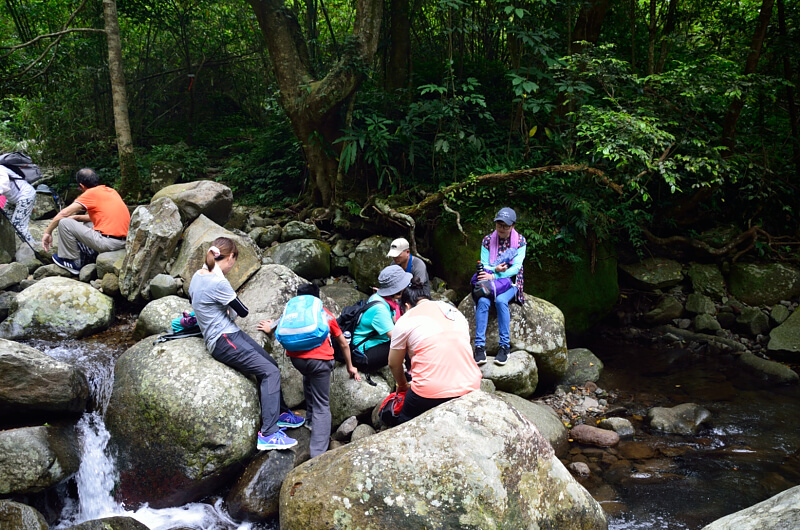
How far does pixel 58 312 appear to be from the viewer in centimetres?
661

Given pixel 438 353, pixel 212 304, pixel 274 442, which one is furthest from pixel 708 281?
pixel 212 304

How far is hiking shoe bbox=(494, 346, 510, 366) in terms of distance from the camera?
6496 mm

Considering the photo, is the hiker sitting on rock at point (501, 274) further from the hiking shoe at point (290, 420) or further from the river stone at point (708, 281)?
the river stone at point (708, 281)

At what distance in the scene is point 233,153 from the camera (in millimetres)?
12547

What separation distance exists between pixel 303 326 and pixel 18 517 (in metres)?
2.56

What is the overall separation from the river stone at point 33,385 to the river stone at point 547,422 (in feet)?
14.0

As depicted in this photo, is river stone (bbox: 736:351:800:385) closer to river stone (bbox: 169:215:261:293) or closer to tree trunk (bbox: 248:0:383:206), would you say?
tree trunk (bbox: 248:0:383:206)

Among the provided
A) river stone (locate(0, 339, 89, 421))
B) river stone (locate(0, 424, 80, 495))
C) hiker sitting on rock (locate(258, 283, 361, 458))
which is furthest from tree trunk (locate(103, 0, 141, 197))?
hiker sitting on rock (locate(258, 283, 361, 458))

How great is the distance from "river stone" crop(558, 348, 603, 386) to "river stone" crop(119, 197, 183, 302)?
236 inches

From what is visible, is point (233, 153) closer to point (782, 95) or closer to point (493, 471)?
point (493, 471)

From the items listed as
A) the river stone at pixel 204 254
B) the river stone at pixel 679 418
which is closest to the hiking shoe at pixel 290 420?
the river stone at pixel 204 254

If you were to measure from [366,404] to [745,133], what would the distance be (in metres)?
9.29

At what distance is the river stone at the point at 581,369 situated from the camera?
7.50 m

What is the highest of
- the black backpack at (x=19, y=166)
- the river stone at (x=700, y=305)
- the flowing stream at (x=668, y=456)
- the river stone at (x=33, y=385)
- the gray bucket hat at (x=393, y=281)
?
the black backpack at (x=19, y=166)
